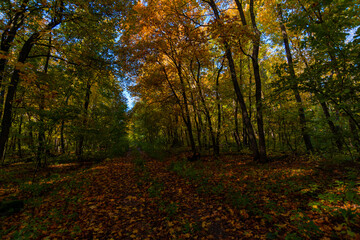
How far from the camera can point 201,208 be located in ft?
15.6

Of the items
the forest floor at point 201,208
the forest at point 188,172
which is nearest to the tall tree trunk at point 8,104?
the forest at point 188,172

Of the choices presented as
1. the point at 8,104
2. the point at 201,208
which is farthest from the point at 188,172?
the point at 8,104

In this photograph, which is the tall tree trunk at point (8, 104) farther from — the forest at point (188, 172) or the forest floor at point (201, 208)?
the forest floor at point (201, 208)

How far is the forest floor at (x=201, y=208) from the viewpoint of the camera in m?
3.37

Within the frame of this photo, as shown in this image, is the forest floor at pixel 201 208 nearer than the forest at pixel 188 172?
Yes

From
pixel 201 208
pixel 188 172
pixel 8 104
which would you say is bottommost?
pixel 201 208

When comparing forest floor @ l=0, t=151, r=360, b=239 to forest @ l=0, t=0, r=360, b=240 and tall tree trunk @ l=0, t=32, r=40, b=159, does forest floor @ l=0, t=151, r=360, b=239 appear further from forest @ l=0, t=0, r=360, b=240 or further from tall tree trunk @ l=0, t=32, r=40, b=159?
tall tree trunk @ l=0, t=32, r=40, b=159

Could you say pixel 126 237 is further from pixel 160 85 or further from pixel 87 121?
pixel 160 85

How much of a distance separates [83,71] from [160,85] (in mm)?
7132

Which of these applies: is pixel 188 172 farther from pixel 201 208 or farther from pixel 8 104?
pixel 8 104

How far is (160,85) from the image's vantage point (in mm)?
13703

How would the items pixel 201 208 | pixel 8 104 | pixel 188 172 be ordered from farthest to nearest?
pixel 188 172, pixel 8 104, pixel 201 208

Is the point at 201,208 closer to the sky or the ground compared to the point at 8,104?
closer to the ground

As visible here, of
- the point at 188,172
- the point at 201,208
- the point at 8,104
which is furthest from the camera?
the point at 188,172
